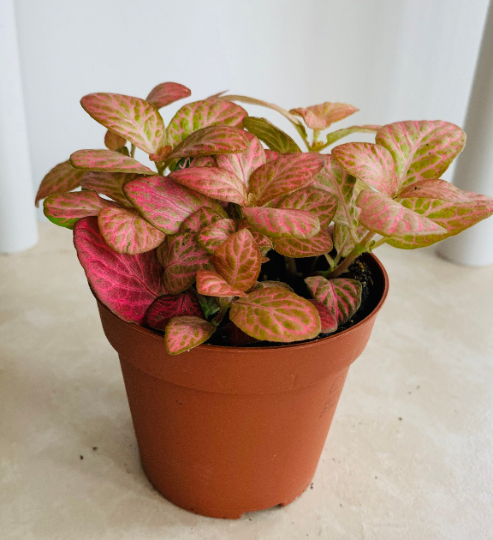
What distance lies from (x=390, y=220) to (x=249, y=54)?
131 centimetres

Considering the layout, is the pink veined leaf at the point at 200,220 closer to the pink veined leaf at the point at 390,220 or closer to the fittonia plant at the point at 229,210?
the fittonia plant at the point at 229,210

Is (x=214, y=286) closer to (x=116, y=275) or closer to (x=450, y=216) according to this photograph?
(x=116, y=275)

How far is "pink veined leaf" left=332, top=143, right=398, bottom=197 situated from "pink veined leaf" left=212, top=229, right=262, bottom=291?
0.11 m

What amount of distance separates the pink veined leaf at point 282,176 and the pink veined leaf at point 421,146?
0.09m

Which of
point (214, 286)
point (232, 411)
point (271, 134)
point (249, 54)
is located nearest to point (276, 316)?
point (214, 286)

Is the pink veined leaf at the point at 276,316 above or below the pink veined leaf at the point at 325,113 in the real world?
below

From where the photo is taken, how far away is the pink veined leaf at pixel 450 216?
0.48 meters

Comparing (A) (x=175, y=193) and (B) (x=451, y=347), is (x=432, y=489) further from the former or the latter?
(A) (x=175, y=193)

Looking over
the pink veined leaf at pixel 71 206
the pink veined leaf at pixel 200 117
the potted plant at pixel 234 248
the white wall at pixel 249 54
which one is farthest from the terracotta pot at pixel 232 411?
the white wall at pixel 249 54

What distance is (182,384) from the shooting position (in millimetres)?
546

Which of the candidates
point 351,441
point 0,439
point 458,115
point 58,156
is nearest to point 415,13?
point 458,115

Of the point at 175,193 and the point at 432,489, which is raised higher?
the point at 175,193

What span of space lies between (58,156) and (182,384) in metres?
1.25

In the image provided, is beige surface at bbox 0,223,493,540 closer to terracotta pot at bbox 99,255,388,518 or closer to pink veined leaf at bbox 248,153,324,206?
terracotta pot at bbox 99,255,388,518
